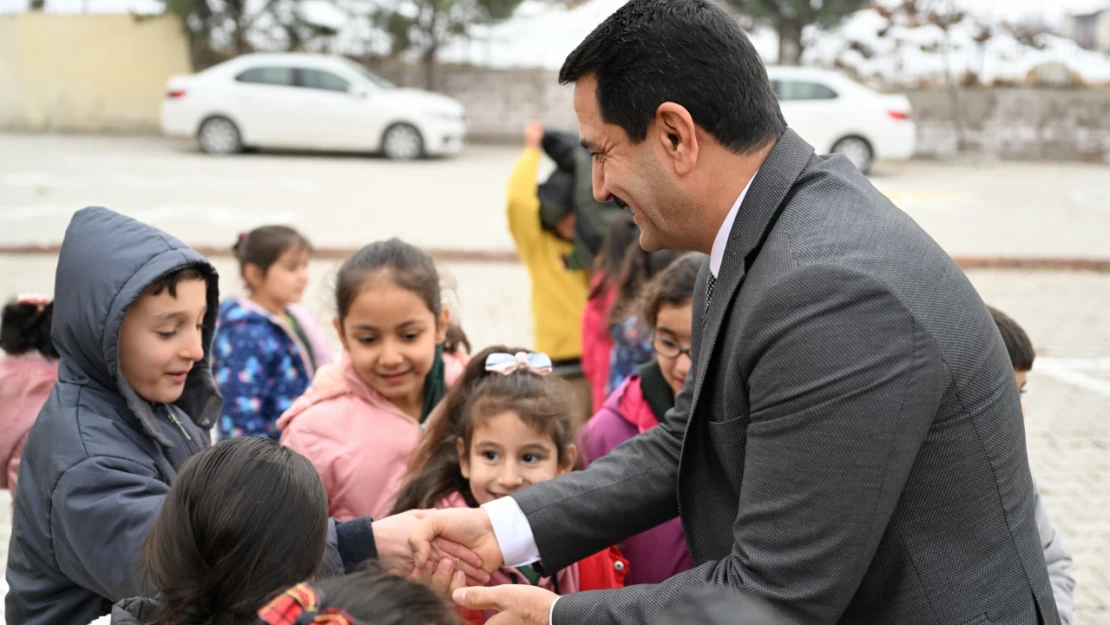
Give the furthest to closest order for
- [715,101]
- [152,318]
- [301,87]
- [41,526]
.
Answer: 1. [301,87]
2. [152,318]
3. [41,526]
4. [715,101]

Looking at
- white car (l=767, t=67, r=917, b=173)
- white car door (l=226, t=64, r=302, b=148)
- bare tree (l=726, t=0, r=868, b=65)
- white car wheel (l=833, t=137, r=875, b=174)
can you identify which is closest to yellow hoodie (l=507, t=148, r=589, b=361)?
white car (l=767, t=67, r=917, b=173)

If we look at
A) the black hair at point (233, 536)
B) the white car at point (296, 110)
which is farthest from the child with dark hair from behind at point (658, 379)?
the white car at point (296, 110)

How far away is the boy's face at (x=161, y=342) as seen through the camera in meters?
2.59

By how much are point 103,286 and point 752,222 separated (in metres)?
1.53

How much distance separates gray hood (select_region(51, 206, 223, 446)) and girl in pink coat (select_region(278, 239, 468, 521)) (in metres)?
0.61

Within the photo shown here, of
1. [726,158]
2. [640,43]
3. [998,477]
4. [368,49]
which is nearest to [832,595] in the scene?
[998,477]

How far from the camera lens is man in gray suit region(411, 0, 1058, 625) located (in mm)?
1712

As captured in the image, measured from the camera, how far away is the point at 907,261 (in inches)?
69.9

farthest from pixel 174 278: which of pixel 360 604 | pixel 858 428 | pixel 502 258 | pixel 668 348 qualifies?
pixel 502 258

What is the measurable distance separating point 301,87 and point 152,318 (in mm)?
16333

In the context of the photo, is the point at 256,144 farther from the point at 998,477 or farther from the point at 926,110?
the point at 998,477

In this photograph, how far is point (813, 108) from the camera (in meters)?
17.9

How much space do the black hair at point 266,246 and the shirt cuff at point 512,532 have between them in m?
2.54

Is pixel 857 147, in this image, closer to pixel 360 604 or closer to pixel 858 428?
pixel 858 428
